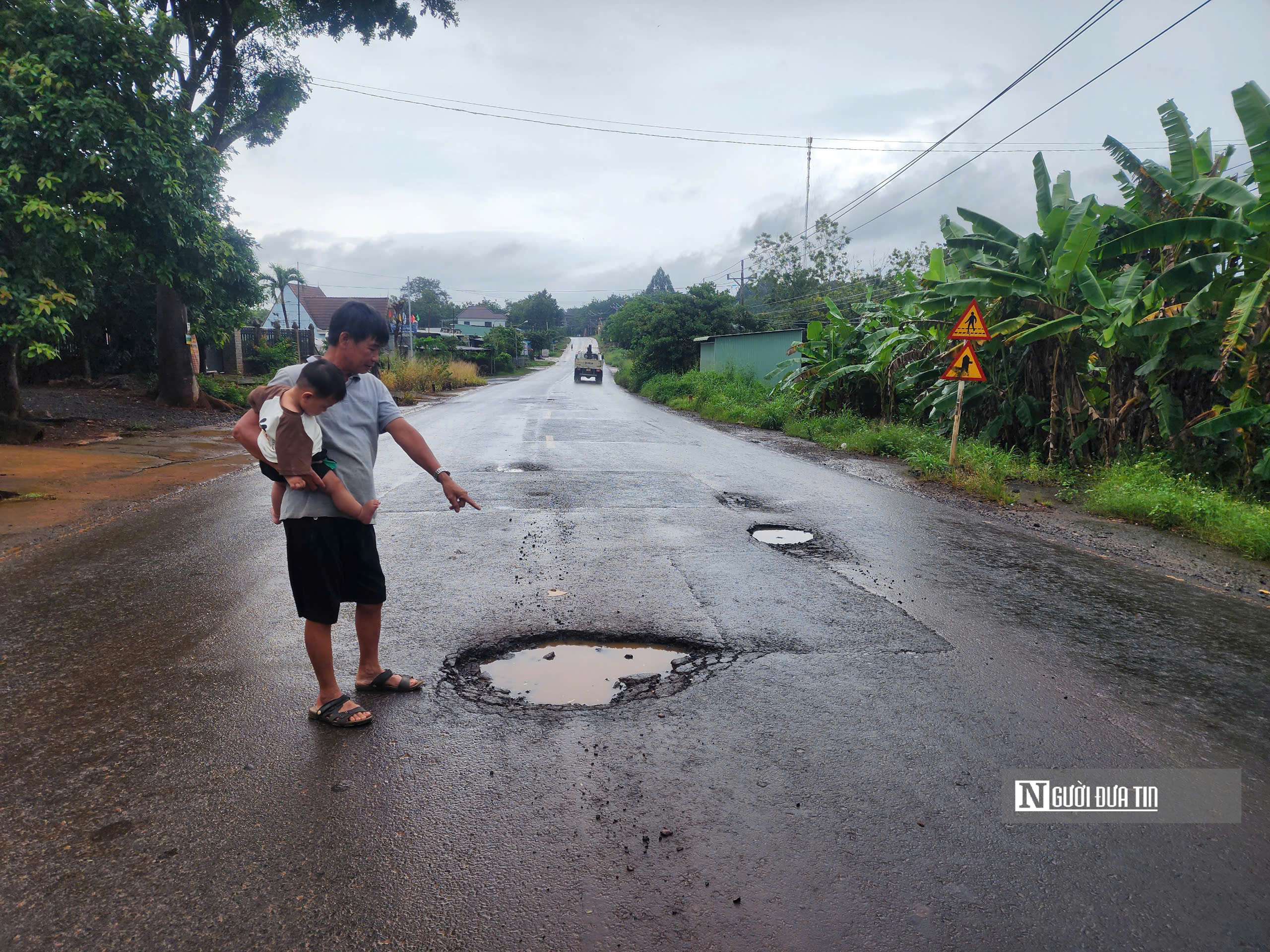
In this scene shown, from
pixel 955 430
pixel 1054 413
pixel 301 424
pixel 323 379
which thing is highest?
pixel 323 379

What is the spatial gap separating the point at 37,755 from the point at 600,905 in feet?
7.72

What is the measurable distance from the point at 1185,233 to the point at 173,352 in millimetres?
19636

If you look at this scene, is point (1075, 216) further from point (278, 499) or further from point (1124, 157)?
point (278, 499)

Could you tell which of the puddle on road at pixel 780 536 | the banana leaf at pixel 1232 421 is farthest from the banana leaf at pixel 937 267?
the puddle on road at pixel 780 536

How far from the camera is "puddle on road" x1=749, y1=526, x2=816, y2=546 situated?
7012 mm

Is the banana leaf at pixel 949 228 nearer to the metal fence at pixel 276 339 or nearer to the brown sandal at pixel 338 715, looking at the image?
the brown sandal at pixel 338 715

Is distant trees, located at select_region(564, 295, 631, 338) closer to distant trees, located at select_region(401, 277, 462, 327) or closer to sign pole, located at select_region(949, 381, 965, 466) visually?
distant trees, located at select_region(401, 277, 462, 327)

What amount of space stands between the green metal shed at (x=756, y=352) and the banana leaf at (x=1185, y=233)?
12.8 metres

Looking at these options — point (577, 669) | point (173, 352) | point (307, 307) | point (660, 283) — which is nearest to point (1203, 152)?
point (577, 669)

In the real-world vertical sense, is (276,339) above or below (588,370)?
above

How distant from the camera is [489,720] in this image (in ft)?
11.2

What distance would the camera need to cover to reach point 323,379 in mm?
3078

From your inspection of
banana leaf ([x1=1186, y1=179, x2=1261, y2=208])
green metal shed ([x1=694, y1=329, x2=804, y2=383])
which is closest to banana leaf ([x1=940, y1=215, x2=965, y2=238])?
banana leaf ([x1=1186, y1=179, x2=1261, y2=208])

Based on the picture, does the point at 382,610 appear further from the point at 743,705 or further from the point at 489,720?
the point at 743,705
